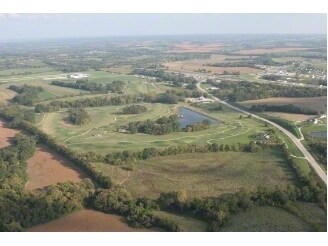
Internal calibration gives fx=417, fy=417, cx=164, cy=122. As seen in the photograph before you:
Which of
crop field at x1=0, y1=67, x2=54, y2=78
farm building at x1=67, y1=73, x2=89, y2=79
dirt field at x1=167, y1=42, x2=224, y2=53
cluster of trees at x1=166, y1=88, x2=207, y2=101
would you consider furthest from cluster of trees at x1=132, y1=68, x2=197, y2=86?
dirt field at x1=167, y1=42, x2=224, y2=53

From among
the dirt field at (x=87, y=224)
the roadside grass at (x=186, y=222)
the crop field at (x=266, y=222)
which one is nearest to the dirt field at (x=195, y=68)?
the crop field at (x=266, y=222)

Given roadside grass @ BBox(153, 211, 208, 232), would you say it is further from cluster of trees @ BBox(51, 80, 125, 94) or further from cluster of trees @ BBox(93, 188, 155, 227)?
cluster of trees @ BBox(51, 80, 125, 94)

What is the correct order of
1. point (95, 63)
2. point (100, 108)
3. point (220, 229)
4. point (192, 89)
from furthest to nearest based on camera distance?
point (95, 63)
point (192, 89)
point (100, 108)
point (220, 229)

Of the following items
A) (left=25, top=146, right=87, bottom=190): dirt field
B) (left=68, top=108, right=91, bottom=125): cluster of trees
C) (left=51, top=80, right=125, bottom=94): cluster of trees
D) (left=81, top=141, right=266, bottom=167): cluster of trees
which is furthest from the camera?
(left=51, top=80, right=125, bottom=94): cluster of trees

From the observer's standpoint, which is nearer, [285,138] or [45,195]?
[45,195]

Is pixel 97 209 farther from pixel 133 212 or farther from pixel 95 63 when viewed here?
pixel 95 63

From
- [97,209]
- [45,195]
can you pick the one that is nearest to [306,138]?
[97,209]

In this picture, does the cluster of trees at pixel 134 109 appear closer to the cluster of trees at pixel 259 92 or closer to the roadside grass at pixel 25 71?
the cluster of trees at pixel 259 92
